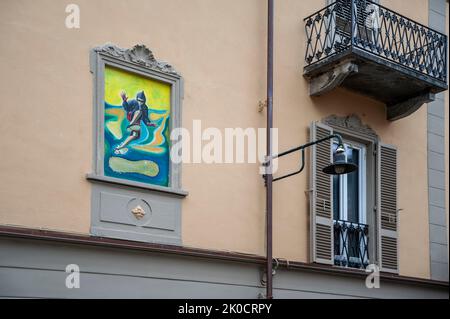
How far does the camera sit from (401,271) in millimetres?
13141

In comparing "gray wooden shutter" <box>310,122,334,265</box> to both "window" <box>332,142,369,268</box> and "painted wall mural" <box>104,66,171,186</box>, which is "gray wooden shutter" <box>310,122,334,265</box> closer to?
"window" <box>332,142,369,268</box>

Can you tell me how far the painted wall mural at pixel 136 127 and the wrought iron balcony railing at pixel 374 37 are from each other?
101 inches

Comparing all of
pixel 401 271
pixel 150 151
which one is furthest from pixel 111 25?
pixel 401 271

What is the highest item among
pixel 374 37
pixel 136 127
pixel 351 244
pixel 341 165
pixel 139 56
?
pixel 374 37

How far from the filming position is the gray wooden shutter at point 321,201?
39.1 ft

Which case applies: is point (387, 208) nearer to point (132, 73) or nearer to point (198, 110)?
point (198, 110)

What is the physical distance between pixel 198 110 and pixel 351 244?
305 cm

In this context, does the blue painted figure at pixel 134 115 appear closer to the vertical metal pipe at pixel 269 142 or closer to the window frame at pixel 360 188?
the vertical metal pipe at pixel 269 142

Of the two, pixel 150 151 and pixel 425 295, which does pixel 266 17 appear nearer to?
pixel 150 151

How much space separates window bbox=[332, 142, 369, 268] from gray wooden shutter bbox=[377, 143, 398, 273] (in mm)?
215

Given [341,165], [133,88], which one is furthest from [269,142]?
[133,88]

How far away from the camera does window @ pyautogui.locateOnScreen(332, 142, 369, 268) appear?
12.5m

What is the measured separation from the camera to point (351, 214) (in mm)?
12906

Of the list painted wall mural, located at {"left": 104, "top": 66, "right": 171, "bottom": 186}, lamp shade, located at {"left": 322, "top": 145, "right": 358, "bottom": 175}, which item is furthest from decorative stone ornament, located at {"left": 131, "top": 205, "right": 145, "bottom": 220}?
lamp shade, located at {"left": 322, "top": 145, "right": 358, "bottom": 175}
